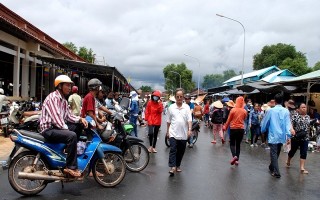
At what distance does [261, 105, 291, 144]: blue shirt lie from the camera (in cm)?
826

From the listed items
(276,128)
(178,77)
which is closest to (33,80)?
(276,128)

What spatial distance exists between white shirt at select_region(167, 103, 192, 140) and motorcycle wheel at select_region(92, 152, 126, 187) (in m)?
1.52

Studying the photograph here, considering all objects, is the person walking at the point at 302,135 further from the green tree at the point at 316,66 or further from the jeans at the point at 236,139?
the green tree at the point at 316,66

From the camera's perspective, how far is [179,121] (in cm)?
770

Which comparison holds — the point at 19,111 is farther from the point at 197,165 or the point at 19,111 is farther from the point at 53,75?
the point at 53,75

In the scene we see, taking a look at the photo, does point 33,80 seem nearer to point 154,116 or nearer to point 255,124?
point 154,116

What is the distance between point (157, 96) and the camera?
10.4 meters

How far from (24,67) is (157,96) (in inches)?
500

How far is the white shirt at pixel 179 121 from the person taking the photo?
301 inches

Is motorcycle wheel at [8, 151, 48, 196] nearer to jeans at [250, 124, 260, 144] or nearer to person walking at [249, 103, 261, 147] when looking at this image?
person walking at [249, 103, 261, 147]

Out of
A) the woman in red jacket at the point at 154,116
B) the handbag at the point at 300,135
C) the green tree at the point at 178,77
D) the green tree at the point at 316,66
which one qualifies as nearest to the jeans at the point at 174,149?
the woman in red jacket at the point at 154,116

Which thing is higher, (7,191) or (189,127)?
(189,127)

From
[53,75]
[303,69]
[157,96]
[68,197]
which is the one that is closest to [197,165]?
[157,96]

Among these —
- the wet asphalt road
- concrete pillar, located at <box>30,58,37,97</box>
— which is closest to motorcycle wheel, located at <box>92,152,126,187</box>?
the wet asphalt road
